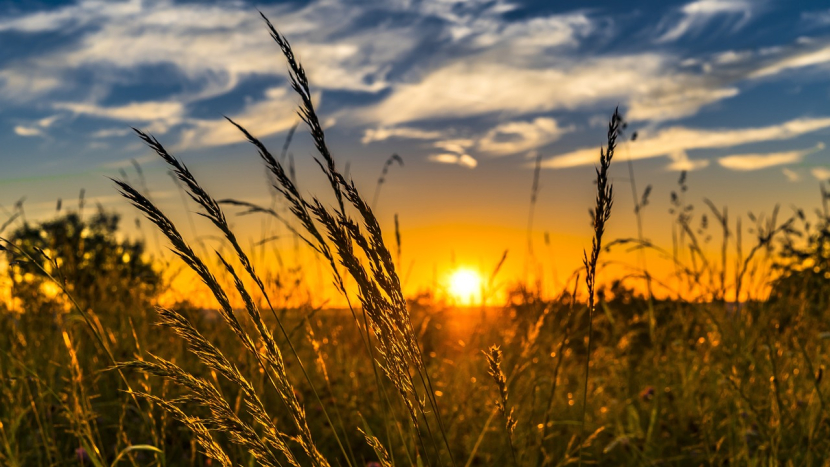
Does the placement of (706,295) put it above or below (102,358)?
above

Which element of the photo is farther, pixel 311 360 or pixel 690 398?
pixel 311 360

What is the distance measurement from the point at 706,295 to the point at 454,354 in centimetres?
421

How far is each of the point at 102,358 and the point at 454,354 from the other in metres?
3.67

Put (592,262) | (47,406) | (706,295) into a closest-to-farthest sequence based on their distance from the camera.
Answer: (592,262)
(706,295)
(47,406)

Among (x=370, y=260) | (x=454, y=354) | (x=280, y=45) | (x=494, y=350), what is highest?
(x=280, y=45)

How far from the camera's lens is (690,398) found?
365cm

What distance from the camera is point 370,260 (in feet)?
3.97

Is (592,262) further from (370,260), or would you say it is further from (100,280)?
(100,280)

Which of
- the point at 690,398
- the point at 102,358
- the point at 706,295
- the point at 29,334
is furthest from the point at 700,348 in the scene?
the point at 29,334

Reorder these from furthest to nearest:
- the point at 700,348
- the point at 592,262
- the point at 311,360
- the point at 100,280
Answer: the point at 100,280, the point at 311,360, the point at 700,348, the point at 592,262

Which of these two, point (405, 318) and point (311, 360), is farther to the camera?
point (311, 360)

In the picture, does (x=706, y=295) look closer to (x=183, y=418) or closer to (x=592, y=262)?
(x=592, y=262)

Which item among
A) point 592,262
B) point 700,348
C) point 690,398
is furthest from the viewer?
point 700,348

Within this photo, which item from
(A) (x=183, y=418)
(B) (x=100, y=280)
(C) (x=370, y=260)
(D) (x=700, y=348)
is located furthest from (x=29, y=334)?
(D) (x=700, y=348)
